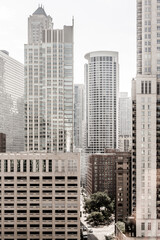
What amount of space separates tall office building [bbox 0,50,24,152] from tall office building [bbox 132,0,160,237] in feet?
140

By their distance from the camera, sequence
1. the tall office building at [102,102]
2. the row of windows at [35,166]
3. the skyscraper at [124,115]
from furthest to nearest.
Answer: the skyscraper at [124,115] → the tall office building at [102,102] → the row of windows at [35,166]

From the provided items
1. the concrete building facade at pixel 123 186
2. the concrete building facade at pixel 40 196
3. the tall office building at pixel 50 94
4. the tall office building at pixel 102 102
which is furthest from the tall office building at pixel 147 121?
the tall office building at pixel 102 102

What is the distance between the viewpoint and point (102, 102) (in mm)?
86938

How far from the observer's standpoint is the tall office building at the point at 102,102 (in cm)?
8369

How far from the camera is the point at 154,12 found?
101 feet

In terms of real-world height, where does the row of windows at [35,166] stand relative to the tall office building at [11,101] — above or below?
below

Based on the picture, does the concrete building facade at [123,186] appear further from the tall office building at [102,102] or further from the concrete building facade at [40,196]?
the tall office building at [102,102]

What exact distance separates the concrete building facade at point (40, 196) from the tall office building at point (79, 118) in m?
59.2

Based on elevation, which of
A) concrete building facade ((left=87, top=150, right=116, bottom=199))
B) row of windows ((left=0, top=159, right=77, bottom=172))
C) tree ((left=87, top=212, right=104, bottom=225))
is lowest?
tree ((left=87, top=212, right=104, bottom=225))

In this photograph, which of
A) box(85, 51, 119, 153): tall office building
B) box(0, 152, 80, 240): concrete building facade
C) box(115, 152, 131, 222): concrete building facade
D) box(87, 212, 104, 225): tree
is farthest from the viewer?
box(85, 51, 119, 153): tall office building

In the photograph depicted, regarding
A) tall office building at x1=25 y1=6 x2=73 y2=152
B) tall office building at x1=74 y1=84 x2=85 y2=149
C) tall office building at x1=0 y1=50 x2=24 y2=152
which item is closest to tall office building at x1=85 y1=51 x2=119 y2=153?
tall office building at x1=74 y1=84 x2=85 y2=149

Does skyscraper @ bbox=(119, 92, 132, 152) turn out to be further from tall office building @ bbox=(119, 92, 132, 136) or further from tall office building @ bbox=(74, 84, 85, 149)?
tall office building @ bbox=(74, 84, 85, 149)

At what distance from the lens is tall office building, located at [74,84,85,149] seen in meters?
92.1

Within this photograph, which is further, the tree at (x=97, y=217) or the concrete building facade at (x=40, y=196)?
the tree at (x=97, y=217)
